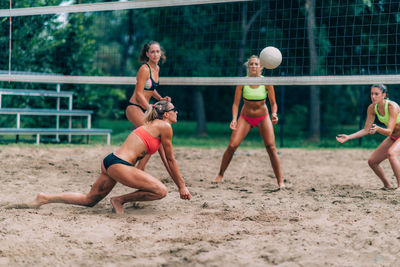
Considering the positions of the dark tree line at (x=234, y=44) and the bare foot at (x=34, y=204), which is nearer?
the bare foot at (x=34, y=204)

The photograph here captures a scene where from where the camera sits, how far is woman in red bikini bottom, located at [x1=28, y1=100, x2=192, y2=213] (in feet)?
13.9

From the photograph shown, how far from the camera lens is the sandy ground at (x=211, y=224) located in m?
3.28

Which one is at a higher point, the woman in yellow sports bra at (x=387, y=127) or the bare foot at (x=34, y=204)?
the woman in yellow sports bra at (x=387, y=127)

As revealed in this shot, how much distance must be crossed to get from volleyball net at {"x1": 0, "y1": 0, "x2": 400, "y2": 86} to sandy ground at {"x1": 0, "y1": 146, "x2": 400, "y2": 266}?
1435mm

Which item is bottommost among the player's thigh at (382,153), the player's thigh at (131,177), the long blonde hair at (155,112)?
the player's thigh at (131,177)

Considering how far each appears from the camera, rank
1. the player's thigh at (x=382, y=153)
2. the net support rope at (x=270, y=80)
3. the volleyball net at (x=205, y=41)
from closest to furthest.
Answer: the net support rope at (x=270, y=80) < the player's thigh at (x=382, y=153) < the volleyball net at (x=205, y=41)

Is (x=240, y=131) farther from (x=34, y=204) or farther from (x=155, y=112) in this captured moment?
(x=34, y=204)

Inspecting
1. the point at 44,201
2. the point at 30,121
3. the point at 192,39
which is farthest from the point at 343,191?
the point at 192,39

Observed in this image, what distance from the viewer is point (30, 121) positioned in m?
11.9

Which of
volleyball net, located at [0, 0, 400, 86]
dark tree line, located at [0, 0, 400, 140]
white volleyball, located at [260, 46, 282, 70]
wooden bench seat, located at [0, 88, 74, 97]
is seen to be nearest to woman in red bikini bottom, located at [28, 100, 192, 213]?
white volleyball, located at [260, 46, 282, 70]

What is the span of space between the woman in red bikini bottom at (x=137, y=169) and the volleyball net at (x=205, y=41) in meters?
1.98

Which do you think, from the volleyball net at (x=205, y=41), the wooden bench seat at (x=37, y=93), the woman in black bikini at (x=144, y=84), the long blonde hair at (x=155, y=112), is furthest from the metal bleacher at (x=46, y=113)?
the long blonde hair at (x=155, y=112)

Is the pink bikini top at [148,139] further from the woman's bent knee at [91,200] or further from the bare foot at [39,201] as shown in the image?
the bare foot at [39,201]

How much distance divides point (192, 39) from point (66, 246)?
42.4 feet
